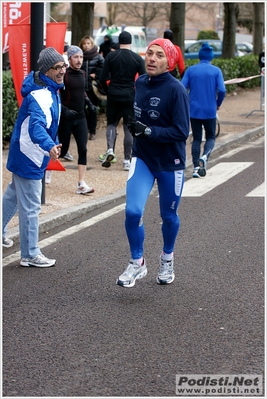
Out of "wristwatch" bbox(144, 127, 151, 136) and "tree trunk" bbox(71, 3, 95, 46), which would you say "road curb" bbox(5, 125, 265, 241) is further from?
"tree trunk" bbox(71, 3, 95, 46)

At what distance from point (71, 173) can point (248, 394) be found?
817 centimetres

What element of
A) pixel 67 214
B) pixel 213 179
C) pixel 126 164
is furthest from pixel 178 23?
pixel 67 214

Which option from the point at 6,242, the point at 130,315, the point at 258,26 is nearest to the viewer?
the point at 130,315

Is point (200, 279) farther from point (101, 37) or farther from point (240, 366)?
point (101, 37)

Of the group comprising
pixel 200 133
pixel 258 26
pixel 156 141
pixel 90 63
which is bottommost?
pixel 200 133

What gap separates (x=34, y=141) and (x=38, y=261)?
1136mm

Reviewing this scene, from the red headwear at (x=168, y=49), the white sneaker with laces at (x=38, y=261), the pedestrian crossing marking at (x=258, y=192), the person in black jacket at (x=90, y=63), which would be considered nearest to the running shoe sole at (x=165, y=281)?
the white sneaker with laces at (x=38, y=261)

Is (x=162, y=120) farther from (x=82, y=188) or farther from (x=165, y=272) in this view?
(x=82, y=188)

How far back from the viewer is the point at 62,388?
4574 millimetres

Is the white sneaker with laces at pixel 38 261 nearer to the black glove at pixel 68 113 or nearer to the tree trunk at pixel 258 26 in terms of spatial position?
the black glove at pixel 68 113

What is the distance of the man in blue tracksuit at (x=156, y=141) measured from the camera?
6.26 meters

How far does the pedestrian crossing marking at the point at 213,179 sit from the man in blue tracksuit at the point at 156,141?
14.9ft

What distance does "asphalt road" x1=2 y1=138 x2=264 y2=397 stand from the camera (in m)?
4.80

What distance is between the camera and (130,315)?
595cm
